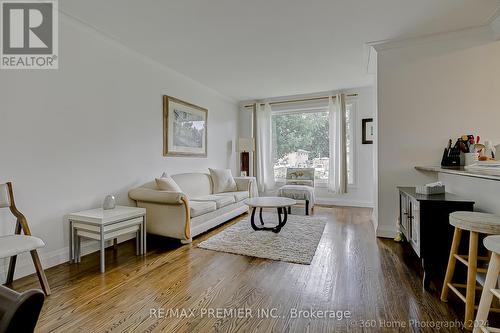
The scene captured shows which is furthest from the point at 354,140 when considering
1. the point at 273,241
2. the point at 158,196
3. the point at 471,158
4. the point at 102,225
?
the point at 102,225

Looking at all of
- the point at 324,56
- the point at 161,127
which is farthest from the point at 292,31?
the point at 161,127

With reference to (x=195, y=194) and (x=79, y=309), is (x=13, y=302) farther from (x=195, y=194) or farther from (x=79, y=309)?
(x=195, y=194)

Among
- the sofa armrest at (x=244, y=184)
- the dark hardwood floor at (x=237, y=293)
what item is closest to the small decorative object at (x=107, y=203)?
the dark hardwood floor at (x=237, y=293)

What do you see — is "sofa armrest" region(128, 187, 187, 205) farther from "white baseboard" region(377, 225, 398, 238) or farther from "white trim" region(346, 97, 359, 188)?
"white trim" region(346, 97, 359, 188)

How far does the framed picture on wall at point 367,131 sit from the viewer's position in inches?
201

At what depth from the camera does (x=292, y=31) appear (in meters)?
2.84

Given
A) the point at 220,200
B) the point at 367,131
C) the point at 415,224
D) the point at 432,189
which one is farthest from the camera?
the point at 367,131

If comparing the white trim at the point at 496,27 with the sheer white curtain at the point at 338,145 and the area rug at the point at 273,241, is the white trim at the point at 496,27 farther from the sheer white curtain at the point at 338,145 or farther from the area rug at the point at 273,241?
the area rug at the point at 273,241

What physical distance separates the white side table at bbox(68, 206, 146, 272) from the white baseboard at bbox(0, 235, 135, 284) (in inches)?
3.7

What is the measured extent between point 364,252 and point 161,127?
3256mm

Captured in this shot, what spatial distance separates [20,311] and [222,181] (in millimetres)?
4120

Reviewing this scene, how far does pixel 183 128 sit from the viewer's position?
428 cm

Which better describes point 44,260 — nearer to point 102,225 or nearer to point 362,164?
point 102,225
